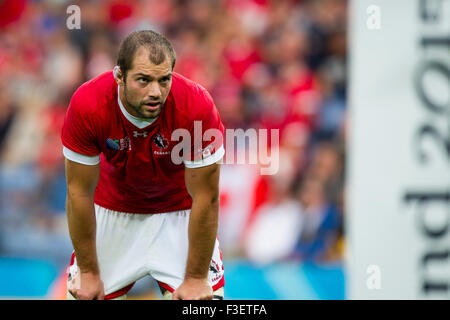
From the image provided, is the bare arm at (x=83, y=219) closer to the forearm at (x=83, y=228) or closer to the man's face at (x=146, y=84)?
the forearm at (x=83, y=228)

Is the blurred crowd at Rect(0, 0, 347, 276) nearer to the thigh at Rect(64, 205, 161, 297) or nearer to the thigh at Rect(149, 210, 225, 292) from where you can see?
the thigh at Rect(64, 205, 161, 297)

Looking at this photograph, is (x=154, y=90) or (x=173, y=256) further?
(x=173, y=256)

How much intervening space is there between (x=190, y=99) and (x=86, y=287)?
116cm

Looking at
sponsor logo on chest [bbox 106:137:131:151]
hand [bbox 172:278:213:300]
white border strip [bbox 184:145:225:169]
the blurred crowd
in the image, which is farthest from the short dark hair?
the blurred crowd

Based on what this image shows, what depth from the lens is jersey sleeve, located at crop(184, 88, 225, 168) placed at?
11.9 feet

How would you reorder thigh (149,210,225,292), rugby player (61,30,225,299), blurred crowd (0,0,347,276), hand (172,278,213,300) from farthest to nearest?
blurred crowd (0,0,347,276) → thigh (149,210,225,292) → hand (172,278,213,300) → rugby player (61,30,225,299)

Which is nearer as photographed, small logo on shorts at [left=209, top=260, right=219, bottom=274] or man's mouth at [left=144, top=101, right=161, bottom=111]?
man's mouth at [left=144, top=101, right=161, bottom=111]

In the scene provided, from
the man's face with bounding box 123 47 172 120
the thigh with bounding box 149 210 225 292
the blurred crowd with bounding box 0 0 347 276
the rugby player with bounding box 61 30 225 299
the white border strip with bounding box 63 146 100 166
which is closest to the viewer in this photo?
the man's face with bounding box 123 47 172 120

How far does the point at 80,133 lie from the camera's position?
12.1 feet

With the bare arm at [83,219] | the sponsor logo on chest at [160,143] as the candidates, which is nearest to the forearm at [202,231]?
the sponsor logo on chest at [160,143]

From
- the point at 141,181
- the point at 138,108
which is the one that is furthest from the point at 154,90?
the point at 141,181

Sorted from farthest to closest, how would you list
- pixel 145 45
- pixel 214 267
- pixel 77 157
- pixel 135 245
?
pixel 135 245 < pixel 214 267 < pixel 77 157 < pixel 145 45

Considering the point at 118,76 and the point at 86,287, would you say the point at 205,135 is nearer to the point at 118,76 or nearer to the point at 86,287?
the point at 118,76

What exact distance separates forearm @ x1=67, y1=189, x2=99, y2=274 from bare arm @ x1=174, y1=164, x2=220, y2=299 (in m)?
0.49
